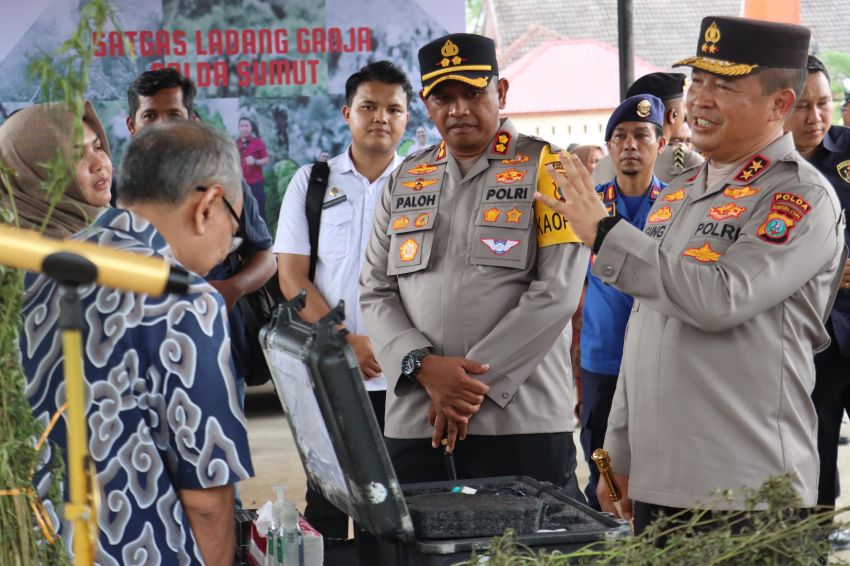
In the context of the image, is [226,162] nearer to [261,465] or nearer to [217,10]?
[217,10]

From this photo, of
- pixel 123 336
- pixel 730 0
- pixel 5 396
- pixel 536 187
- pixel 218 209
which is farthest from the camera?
pixel 730 0

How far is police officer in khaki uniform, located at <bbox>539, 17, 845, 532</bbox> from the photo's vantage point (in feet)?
7.17

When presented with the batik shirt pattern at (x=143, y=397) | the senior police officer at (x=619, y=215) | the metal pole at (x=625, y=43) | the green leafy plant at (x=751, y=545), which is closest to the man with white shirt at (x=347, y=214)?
the senior police officer at (x=619, y=215)

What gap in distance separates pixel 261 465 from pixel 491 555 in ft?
14.2

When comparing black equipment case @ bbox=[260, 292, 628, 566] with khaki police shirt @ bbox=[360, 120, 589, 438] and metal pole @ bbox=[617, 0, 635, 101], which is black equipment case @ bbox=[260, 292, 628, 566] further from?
metal pole @ bbox=[617, 0, 635, 101]

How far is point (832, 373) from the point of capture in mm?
3818

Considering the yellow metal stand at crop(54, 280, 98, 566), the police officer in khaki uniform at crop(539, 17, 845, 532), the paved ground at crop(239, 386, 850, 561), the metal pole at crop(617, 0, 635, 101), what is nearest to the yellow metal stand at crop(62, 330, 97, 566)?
the yellow metal stand at crop(54, 280, 98, 566)

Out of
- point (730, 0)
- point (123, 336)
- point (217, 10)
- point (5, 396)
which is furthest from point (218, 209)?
point (730, 0)

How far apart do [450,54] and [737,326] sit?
3.84 ft

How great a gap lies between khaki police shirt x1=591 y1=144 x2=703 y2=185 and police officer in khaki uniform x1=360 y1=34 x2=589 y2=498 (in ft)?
5.40

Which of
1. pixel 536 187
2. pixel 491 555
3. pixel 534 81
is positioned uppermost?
pixel 534 81

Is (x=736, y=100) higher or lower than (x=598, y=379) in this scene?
higher

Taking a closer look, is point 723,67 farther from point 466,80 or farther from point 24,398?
point 24,398

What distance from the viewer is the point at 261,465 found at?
19.3 feet
